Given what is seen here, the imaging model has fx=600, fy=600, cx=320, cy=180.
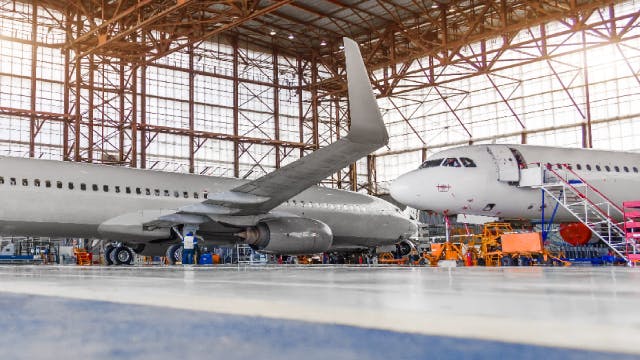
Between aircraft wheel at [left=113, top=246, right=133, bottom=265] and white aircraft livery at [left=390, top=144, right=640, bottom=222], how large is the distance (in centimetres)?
859

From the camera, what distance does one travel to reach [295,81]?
43688 millimetres

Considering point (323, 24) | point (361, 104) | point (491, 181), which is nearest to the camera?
point (361, 104)

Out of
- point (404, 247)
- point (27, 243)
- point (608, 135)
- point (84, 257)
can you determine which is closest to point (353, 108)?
point (404, 247)

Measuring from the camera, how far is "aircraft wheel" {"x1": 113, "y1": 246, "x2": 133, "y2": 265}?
1811cm

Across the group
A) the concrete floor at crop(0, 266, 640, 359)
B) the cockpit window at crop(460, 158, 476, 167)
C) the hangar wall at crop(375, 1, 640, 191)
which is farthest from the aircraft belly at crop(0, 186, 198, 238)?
the hangar wall at crop(375, 1, 640, 191)

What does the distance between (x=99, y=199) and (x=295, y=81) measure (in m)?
29.3

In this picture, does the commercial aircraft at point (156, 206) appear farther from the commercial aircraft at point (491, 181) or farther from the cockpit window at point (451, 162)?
the cockpit window at point (451, 162)

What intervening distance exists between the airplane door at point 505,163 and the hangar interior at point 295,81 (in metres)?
15.0

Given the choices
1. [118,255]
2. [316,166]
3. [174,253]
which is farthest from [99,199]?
[316,166]

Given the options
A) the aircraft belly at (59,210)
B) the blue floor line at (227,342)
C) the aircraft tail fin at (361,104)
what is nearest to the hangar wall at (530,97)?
the aircraft tail fin at (361,104)

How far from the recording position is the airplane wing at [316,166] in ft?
31.9

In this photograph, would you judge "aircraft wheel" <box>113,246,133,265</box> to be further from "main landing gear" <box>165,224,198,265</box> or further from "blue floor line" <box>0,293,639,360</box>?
"blue floor line" <box>0,293,639,360</box>

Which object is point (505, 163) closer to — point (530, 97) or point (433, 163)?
point (433, 163)

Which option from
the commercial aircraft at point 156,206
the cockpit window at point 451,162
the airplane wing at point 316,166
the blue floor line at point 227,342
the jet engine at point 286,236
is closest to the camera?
the blue floor line at point 227,342
